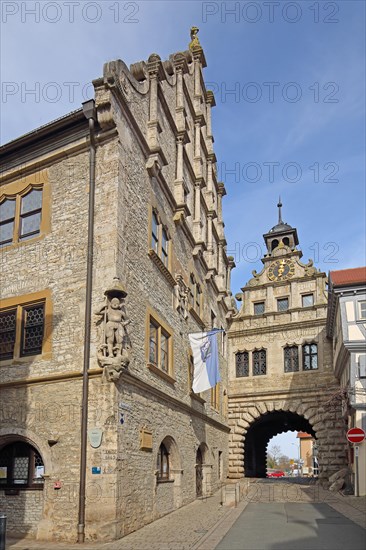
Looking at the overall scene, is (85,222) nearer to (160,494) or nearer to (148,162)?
(148,162)

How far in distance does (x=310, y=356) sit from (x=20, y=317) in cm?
1975

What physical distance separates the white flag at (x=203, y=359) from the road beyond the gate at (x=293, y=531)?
4.18 metres

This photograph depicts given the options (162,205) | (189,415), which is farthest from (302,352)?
(162,205)

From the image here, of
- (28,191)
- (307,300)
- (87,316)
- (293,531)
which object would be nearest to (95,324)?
(87,316)

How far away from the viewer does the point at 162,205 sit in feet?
62.2

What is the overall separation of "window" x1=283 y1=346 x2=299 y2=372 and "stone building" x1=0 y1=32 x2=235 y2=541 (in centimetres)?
1221

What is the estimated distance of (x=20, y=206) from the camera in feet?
53.5

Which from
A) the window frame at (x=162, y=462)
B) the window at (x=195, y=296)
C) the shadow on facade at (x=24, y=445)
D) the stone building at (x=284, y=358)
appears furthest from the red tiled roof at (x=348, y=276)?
the shadow on facade at (x=24, y=445)

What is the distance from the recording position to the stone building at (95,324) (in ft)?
41.6

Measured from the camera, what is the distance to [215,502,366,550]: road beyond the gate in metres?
11.1

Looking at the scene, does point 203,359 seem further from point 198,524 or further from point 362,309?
point 362,309

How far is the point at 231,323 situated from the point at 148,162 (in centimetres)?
1752

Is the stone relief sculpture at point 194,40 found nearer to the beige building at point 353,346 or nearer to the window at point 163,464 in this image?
the beige building at point 353,346

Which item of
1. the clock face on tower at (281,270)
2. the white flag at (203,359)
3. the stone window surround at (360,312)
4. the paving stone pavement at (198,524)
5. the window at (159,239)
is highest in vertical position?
the clock face on tower at (281,270)
